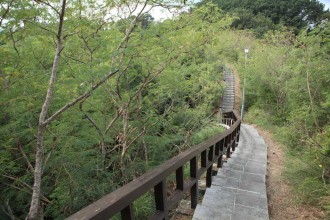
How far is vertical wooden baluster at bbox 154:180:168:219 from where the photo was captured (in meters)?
2.29

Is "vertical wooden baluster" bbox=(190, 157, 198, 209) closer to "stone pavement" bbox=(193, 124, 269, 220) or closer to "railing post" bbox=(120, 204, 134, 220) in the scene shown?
"stone pavement" bbox=(193, 124, 269, 220)

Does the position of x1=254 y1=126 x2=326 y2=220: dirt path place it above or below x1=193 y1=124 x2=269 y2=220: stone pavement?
below

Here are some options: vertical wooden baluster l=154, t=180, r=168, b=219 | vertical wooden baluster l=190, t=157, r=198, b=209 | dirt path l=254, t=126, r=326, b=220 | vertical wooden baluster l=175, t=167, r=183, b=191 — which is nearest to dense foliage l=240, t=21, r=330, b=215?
dirt path l=254, t=126, r=326, b=220

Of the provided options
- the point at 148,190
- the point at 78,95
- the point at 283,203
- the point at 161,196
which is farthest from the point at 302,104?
the point at 148,190

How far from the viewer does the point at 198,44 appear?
18.1ft

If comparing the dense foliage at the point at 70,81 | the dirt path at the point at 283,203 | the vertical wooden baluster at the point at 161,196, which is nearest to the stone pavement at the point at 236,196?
the dirt path at the point at 283,203

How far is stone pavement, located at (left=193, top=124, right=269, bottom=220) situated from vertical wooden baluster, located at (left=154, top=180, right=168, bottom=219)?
3.73 feet

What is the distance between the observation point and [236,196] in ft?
13.6

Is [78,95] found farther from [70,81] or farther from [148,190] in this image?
[148,190]

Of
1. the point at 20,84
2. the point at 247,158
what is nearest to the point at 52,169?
the point at 20,84

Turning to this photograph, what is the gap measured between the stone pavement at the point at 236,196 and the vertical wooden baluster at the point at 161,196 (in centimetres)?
114

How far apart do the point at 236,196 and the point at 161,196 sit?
227 cm

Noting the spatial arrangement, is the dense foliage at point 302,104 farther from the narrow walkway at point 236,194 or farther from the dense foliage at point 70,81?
the dense foliage at point 70,81

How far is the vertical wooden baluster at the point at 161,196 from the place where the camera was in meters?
2.29
